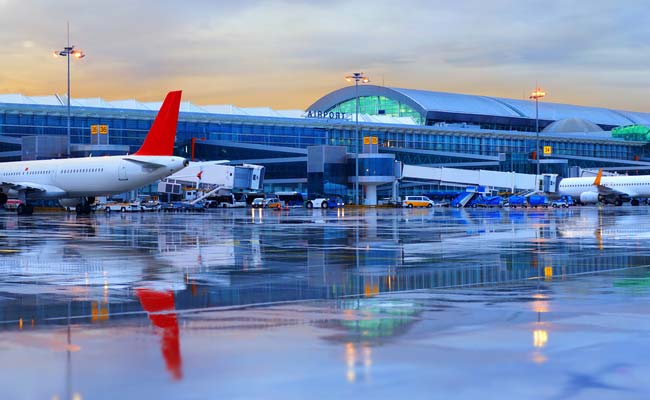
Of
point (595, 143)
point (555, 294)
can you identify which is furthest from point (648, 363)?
point (595, 143)

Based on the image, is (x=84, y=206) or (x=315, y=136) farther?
(x=315, y=136)

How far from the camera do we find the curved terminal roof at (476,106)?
15750 centimetres

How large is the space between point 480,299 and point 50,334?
6.04m

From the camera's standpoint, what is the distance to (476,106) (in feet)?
536

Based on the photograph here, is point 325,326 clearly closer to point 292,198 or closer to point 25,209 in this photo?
point 25,209

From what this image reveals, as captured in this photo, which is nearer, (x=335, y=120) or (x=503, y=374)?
(x=503, y=374)

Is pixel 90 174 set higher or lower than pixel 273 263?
higher

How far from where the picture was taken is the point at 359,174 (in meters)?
103

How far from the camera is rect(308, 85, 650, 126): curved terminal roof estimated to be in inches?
6201

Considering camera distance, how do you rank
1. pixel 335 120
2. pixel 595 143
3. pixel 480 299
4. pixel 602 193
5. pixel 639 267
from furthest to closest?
pixel 595 143 < pixel 335 120 < pixel 602 193 < pixel 639 267 < pixel 480 299

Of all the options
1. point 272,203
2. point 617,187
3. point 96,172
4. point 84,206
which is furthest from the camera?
point 617,187

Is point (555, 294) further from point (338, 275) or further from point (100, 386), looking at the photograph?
point (100, 386)

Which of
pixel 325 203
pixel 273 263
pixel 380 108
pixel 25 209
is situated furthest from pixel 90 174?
pixel 380 108

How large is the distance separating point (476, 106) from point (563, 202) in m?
66.1
